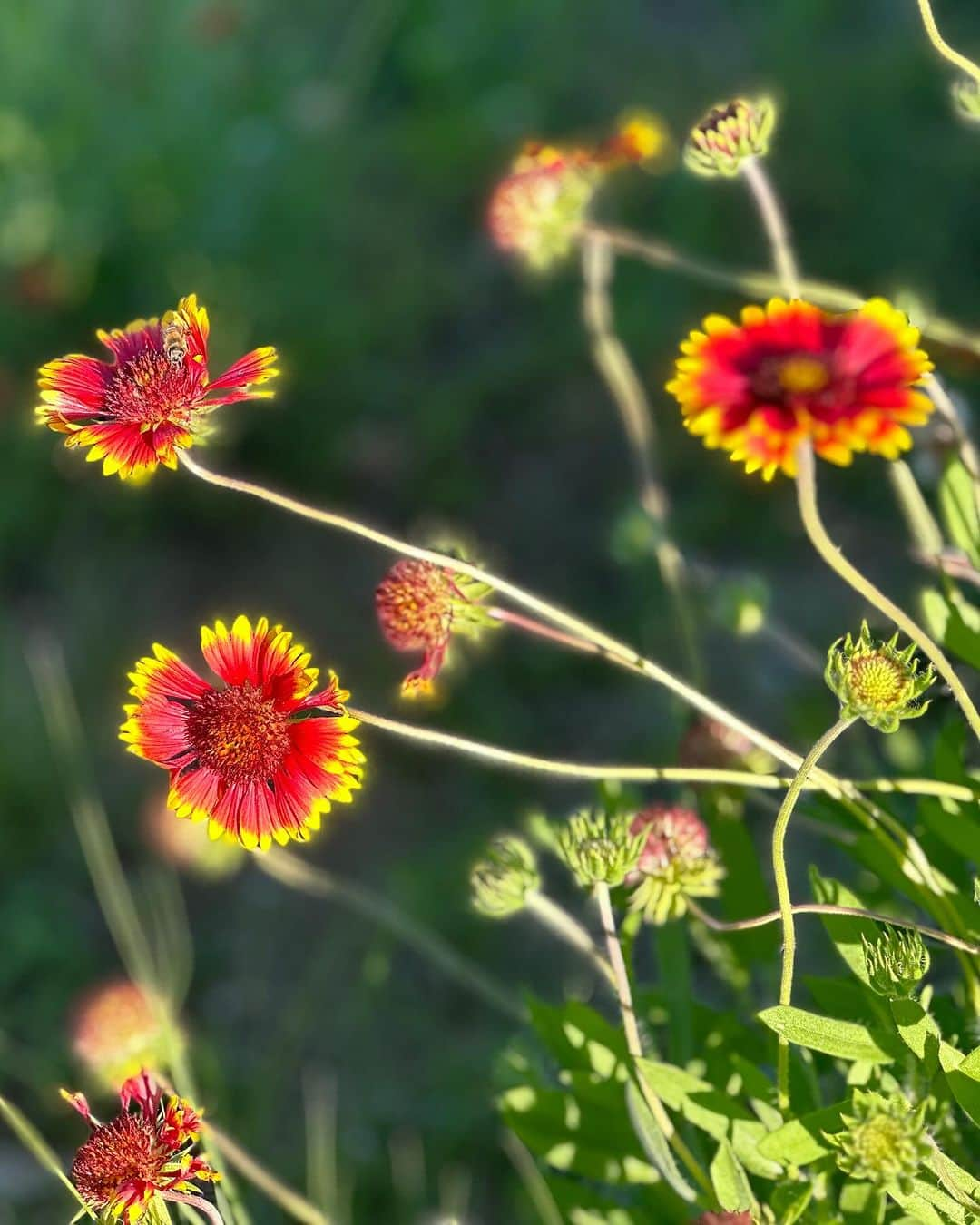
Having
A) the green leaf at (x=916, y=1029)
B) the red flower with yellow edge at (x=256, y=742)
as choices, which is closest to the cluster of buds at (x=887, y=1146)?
the green leaf at (x=916, y=1029)

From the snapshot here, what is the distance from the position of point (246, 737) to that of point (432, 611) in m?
0.12

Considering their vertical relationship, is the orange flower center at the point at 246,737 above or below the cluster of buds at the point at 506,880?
above

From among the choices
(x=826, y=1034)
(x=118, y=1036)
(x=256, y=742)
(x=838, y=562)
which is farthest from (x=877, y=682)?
(x=118, y=1036)

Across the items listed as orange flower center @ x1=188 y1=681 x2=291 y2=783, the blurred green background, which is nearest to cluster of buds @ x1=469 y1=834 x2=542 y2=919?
orange flower center @ x1=188 y1=681 x2=291 y2=783

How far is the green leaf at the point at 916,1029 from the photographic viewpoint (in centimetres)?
62

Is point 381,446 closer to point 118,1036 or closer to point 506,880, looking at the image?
point 118,1036

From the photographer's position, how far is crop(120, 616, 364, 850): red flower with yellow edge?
631 mm

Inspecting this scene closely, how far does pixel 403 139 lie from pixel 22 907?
1675 mm

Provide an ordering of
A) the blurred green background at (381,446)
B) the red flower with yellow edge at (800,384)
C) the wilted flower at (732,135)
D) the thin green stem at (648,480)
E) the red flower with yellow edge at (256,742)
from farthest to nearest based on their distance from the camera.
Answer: the blurred green background at (381,446) < the thin green stem at (648,480) < the wilted flower at (732,135) < the red flower with yellow edge at (256,742) < the red flower with yellow edge at (800,384)

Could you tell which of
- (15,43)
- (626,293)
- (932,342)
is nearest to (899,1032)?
(932,342)

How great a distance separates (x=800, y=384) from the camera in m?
0.53

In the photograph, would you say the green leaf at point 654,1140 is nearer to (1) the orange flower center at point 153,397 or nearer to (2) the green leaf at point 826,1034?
(2) the green leaf at point 826,1034

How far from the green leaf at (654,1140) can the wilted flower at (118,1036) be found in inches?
19.3

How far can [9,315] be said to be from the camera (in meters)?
2.17
